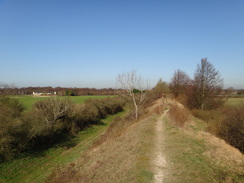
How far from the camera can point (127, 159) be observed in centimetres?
919

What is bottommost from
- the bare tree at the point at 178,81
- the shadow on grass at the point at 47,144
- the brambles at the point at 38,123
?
the shadow on grass at the point at 47,144

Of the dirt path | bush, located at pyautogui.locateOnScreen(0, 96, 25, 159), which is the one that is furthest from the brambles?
the dirt path

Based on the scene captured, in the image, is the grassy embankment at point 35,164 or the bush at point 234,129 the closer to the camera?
the bush at point 234,129

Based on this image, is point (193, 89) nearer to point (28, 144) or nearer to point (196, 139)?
point (196, 139)

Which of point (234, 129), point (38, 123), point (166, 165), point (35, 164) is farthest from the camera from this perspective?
point (38, 123)

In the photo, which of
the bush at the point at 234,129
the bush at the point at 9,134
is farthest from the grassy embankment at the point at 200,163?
the bush at the point at 9,134

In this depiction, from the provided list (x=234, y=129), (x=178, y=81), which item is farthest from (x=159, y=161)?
(x=178, y=81)

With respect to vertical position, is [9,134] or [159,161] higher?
[159,161]

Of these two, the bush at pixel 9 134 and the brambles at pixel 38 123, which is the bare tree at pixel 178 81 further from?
the bush at pixel 9 134

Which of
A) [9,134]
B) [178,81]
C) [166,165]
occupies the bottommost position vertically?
[9,134]

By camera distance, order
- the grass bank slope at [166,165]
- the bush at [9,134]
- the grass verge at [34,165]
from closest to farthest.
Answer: the grass bank slope at [166,165] → the grass verge at [34,165] → the bush at [9,134]

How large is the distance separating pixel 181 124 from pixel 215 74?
1325 centimetres

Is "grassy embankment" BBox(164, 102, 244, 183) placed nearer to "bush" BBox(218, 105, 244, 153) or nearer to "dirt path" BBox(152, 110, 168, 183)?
"dirt path" BBox(152, 110, 168, 183)

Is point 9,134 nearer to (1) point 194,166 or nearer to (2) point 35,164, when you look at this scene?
(2) point 35,164
